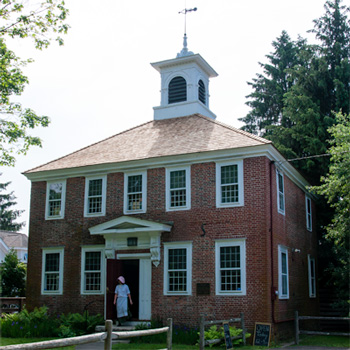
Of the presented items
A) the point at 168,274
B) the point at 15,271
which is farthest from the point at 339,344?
the point at 15,271

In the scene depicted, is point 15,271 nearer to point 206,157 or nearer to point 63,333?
point 63,333

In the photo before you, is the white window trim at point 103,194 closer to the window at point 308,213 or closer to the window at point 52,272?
the window at point 52,272

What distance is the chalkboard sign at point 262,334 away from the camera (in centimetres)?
1555

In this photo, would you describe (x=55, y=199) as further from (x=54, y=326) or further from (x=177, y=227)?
(x=177, y=227)

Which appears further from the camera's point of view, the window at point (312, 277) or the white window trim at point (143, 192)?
the window at point (312, 277)

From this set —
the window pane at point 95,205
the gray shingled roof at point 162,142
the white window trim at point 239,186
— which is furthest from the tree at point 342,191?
the window pane at point 95,205

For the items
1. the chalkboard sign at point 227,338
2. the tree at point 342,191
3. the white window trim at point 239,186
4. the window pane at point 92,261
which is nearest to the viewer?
the chalkboard sign at point 227,338

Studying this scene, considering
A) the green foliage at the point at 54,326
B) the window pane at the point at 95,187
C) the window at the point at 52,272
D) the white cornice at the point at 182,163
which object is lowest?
the green foliage at the point at 54,326

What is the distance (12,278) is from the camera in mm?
30266

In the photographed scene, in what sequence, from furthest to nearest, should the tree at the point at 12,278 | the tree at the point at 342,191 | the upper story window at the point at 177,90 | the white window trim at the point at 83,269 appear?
the tree at the point at 12,278 < the upper story window at the point at 177,90 < the white window trim at the point at 83,269 < the tree at the point at 342,191

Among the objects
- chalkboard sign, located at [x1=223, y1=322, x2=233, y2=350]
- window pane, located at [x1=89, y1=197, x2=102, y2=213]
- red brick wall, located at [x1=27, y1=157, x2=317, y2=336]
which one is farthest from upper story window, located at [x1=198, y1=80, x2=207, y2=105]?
chalkboard sign, located at [x1=223, y1=322, x2=233, y2=350]

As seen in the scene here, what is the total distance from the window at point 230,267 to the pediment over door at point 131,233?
→ 2.20 meters

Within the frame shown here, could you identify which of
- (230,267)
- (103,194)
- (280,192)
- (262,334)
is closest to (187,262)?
(230,267)

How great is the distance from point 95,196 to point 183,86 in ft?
24.7
